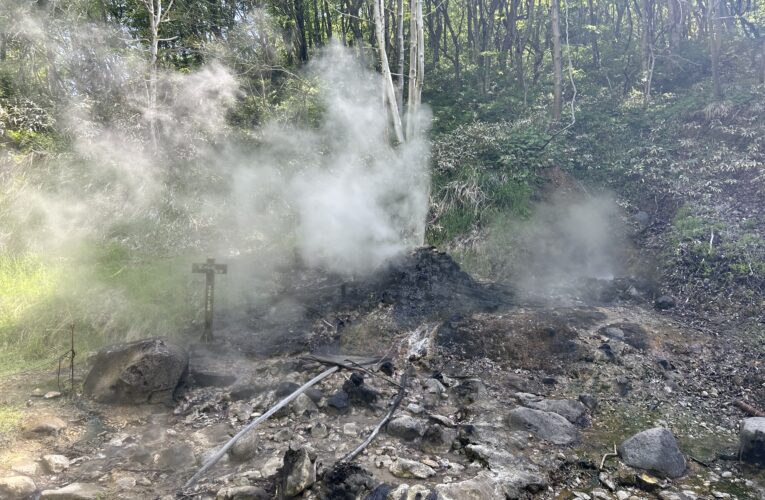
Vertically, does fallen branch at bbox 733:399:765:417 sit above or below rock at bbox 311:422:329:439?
below

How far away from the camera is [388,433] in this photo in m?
4.53

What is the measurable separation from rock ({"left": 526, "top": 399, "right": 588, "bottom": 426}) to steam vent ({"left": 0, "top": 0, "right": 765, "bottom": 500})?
0.12ft

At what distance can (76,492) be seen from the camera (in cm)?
358

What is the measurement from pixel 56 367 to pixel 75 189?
5452 millimetres

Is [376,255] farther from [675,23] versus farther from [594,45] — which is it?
[675,23]

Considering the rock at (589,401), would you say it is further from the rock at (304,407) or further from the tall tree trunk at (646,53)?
the tall tree trunk at (646,53)

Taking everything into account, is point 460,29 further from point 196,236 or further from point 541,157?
point 196,236

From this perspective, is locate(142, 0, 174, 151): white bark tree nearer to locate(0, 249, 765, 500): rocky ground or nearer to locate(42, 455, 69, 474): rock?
locate(0, 249, 765, 500): rocky ground

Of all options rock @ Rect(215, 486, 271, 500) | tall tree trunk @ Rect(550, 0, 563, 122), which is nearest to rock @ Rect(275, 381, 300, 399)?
rock @ Rect(215, 486, 271, 500)

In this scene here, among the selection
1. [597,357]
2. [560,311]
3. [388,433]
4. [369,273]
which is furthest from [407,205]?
[388,433]

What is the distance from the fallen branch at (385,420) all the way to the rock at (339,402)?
48cm

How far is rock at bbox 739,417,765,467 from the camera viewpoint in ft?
13.2

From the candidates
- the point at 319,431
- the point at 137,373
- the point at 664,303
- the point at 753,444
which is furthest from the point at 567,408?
the point at 137,373

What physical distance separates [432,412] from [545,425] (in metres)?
1.15
